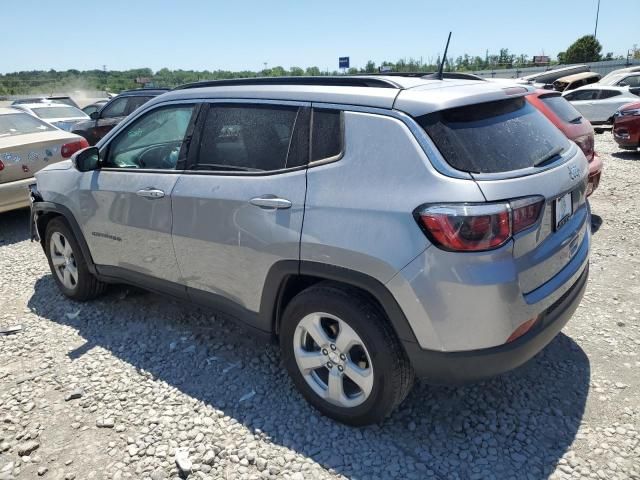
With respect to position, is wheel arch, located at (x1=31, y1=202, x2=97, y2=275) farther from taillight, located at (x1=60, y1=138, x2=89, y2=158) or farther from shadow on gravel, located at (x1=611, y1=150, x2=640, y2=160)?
shadow on gravel, located at (x1=611, y1=150, x2=640, y2=160)

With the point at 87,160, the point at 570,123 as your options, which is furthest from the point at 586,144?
the point at 87,160

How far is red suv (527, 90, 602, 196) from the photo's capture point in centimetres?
519

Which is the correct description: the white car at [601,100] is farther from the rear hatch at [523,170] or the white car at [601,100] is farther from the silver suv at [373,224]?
the rear hatch at [523,170]

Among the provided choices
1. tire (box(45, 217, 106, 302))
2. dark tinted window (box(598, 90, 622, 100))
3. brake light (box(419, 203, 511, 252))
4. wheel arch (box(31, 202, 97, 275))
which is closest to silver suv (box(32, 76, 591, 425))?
brake light (box(419, 203, 511, 252))

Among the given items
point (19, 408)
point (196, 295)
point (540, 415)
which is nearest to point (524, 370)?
point (540, 415)

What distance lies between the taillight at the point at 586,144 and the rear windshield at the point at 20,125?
702 cm

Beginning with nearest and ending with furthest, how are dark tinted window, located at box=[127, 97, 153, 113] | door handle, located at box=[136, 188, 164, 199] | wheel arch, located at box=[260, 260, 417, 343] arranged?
wheel arch, located at box=[260, 260, 417, 343] < door handle, located at box=[136, 188, 164, 199] < dark tinted window, located at box=[127, 97, 153, 113]

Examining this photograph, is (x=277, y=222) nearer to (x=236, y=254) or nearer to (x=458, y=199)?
(x=236, y=254)

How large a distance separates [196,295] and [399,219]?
1.64 meters

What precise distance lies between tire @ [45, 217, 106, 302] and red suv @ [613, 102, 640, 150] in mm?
10219

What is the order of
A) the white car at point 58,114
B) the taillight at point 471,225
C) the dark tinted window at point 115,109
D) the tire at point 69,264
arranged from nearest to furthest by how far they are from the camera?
the taillight at point 471,225 → the tire at point 69,264 → the dark tinted window at point 115,109 → the white car at point 58,114

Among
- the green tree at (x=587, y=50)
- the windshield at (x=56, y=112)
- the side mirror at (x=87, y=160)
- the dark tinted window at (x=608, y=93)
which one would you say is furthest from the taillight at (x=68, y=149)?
the green tree at (x=587, y=50)

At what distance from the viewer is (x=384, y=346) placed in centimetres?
236

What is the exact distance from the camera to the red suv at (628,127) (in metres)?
9.91
